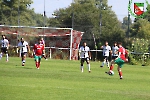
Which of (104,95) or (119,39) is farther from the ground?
(119,39)

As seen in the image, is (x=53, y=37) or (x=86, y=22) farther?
(x=86, y=22)

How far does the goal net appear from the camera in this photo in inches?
2135

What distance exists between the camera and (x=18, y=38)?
55.2 meters

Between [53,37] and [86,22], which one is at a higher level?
[86,22]

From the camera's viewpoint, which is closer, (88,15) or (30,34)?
(30,34)

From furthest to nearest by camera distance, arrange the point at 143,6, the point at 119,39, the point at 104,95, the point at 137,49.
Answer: the point at 143,6 < the point at 119,39 < the point at 137,49 < the point at 104,95

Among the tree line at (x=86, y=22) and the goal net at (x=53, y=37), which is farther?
the tree line at (x=86, y=22)

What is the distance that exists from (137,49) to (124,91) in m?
32.0

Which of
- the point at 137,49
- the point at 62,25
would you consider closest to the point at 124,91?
the point at 137,49

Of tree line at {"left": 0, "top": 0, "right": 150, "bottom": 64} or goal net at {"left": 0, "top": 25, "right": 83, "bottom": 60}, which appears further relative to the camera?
tree line at {"left": 0, "top": 0, "right": 150, "bottom": 64}

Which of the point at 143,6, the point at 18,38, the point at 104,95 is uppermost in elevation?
the point at 143,6

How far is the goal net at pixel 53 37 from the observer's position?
2135 inches

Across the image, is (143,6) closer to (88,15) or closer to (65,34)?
(88,15)

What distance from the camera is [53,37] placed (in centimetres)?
5678
